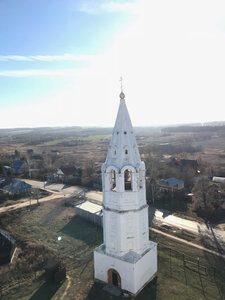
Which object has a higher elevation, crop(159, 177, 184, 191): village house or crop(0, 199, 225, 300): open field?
crop(159, 177, 184, 191): village house

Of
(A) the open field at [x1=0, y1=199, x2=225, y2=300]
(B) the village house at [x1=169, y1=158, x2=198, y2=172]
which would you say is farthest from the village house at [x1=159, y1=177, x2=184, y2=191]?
(A) the open field at [x1=0, y1=199, x2=225, y2=300]

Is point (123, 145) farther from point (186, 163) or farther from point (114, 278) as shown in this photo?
point (186, 163)

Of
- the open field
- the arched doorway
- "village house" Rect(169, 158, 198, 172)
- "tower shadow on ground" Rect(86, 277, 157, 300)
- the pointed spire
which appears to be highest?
the pointed spire

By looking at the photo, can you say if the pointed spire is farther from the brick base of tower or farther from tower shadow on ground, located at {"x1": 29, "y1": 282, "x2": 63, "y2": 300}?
tower shadow on ground, located at {"x1": 29, "y1": 282, "x2": 63, "y2": 300}

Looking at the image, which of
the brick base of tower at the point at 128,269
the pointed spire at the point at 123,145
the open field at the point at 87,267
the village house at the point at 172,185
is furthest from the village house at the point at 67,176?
the pointed spire at the point at 123,145

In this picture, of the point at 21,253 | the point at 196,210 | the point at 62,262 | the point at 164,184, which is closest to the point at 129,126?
the point at 62,262

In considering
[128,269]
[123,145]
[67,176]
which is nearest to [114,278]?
[128,269]

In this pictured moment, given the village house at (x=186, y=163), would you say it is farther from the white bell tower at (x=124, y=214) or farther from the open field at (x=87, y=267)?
the white bell tower at (x=124, y=214)

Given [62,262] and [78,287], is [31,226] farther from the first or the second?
[78,287]
